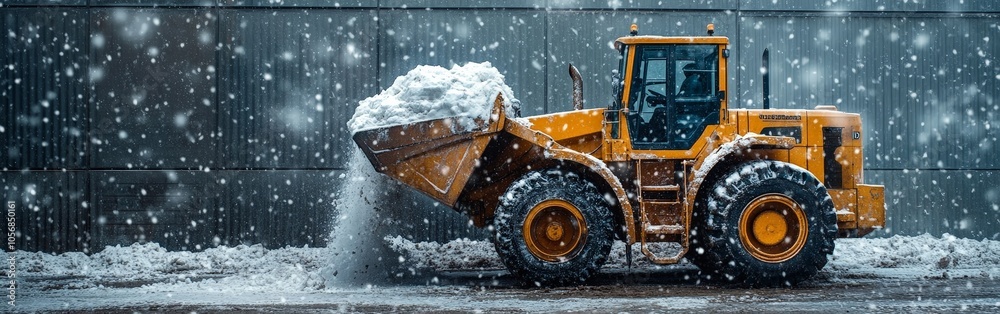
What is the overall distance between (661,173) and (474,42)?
4240mm

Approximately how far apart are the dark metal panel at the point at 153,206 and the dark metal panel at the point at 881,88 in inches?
306

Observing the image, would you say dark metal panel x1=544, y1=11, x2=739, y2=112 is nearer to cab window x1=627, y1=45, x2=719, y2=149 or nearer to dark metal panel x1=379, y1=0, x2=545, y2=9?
dark metal panel x1=379, y1=0, x2=545, y2=9

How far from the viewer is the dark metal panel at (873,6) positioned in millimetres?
10844

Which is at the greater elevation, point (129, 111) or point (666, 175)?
point (129, 111)

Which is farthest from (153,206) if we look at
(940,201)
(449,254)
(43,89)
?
(940,201)

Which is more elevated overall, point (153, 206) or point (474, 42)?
point (474, 42)

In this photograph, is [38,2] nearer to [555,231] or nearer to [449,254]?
[449,254]

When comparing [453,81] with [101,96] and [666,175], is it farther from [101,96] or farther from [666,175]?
[101,96]

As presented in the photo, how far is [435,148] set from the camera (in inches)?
270

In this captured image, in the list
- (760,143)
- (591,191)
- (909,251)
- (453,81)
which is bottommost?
(909,251)

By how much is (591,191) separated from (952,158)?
6926 mm

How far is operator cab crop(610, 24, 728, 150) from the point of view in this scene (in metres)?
7.10

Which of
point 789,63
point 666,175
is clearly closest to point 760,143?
point 666,175

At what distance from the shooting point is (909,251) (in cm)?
923
